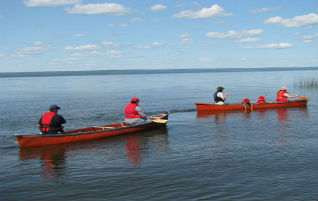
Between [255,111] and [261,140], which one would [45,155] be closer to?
[261,140]

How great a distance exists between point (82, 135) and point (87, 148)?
4.45ft

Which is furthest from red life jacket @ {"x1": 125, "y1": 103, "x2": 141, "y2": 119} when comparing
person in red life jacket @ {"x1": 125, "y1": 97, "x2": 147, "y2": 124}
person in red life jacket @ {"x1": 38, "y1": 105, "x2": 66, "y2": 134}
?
person in red life jacket @ {"x1": 38, "y1": 105, "x2": 66, "y2": 134}

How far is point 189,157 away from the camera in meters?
13.5

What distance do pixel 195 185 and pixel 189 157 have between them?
3.14 m

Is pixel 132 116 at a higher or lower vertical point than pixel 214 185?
higher

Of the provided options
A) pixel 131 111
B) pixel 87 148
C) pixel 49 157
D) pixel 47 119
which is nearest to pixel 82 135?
pixel 87 148

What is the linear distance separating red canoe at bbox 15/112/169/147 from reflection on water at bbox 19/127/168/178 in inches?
9.2

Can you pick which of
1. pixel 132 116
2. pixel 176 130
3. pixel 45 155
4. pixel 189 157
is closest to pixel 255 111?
pixel 176 130

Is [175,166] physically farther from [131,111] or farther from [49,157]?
[131,111]

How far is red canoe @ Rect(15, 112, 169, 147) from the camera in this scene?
15477mm

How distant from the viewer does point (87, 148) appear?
15.7 meters

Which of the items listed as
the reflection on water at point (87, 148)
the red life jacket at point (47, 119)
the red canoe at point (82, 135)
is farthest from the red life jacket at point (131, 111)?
the red life jacket at point (47, 119)

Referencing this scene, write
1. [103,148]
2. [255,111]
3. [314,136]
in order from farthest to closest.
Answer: [255,111]
[314,136]
[103,148]

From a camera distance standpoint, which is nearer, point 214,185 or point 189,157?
point 214,185
